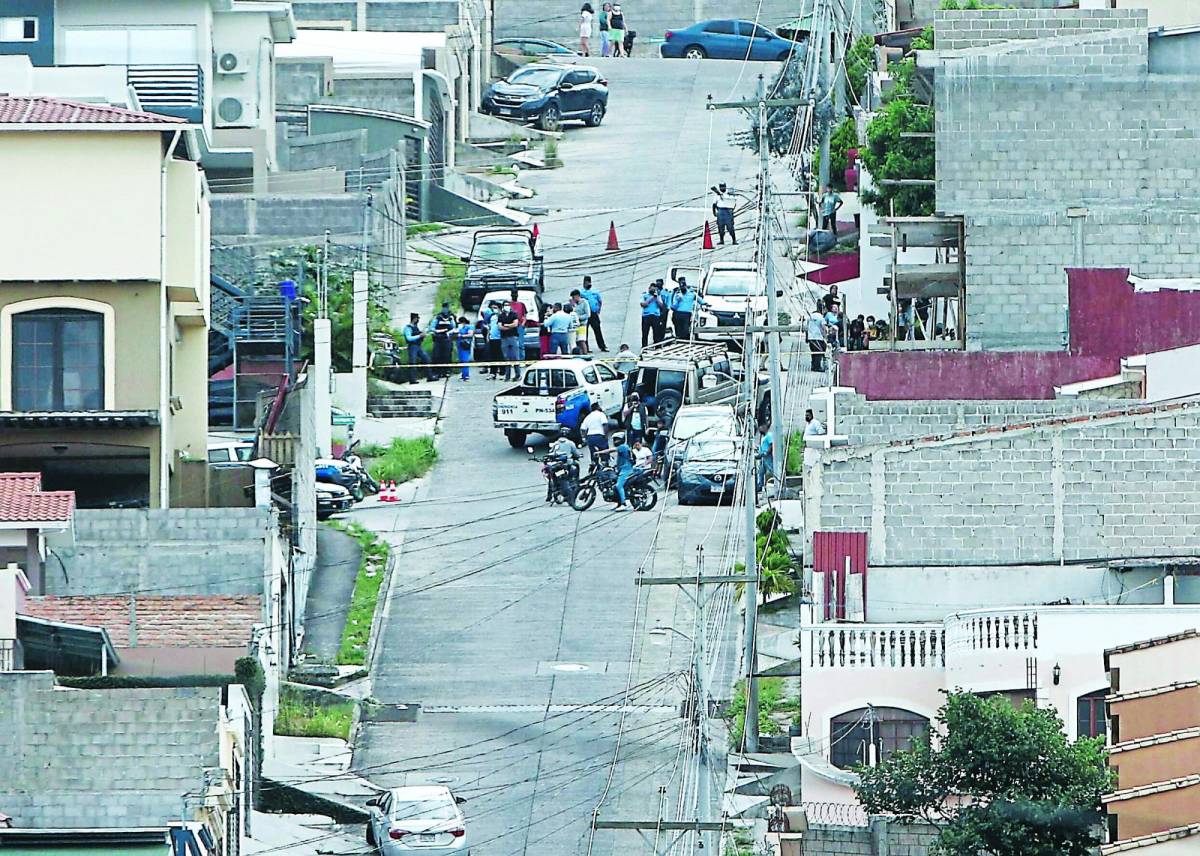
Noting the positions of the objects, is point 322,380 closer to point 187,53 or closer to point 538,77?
point 187,53

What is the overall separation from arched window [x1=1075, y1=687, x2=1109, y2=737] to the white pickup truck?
77.8 feet

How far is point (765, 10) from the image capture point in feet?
398

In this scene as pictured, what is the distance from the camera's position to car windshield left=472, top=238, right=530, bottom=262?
85.4 m

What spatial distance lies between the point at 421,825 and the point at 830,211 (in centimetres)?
3591

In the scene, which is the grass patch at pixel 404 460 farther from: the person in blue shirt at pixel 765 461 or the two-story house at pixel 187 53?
the two-story house at pixel 187 53

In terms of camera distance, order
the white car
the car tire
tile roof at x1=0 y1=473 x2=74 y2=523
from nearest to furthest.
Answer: the white car
tile roof at x1=0 y1=473 x2=74 y2=523
the car tire

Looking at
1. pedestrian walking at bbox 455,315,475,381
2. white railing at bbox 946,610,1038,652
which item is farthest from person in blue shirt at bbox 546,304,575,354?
white railing at bbox 946,610,1038,652

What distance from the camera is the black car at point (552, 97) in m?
109

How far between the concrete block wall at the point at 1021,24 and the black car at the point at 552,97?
3811cm

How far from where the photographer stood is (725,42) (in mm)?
118312

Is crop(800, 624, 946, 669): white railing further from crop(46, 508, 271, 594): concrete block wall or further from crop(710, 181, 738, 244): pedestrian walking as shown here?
crop(710, 181, 738, 244): pedestrian walking

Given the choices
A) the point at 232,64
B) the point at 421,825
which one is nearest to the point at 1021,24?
the point at 421,825

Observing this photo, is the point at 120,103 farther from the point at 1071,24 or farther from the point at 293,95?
the point at 293,95

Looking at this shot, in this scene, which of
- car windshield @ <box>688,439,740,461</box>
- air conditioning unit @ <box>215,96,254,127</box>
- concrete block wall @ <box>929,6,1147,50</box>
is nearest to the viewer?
car windshield @ <box>688,439,740,461</box>
